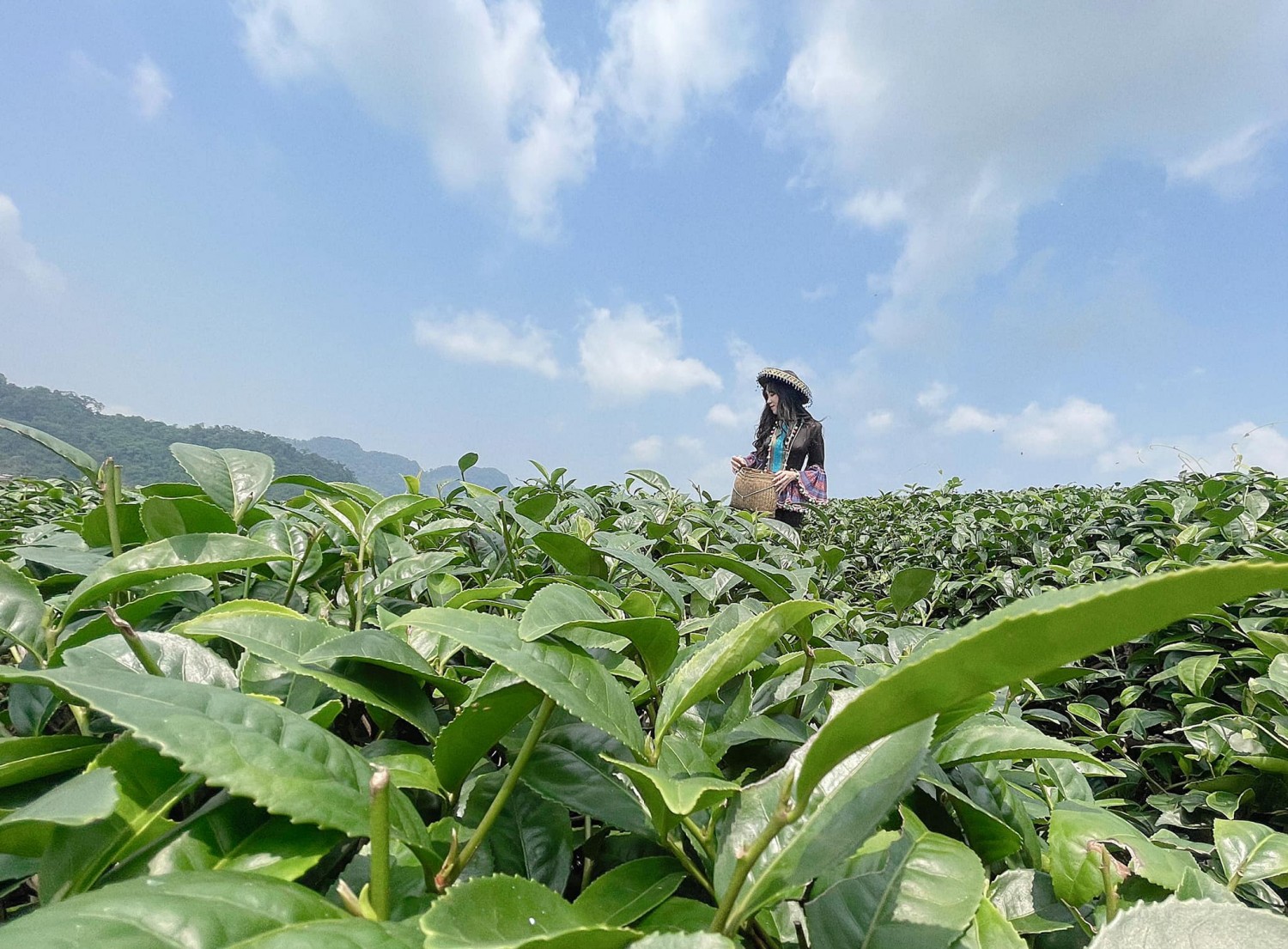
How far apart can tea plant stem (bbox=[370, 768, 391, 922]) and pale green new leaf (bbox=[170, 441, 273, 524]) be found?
33.9 inches

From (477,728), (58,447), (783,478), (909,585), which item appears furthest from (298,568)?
(783,478)

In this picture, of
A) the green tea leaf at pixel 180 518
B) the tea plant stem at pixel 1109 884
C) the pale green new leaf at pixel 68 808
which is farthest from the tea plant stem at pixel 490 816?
the green tea leaf at pixel 180 518

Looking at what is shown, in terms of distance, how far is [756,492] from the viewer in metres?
6.60

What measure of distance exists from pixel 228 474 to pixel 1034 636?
124 cm

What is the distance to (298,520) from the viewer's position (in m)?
1.28

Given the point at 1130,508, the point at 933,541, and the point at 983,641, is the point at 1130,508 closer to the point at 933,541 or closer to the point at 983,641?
the point at 933,541

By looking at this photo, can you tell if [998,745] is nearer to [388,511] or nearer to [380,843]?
[380,843]

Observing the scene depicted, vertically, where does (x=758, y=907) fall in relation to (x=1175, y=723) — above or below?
below

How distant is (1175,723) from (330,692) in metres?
2.53

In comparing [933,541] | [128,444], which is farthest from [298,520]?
[128,444]

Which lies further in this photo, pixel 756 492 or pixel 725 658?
pixel 756 492

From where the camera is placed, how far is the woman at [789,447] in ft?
23.7

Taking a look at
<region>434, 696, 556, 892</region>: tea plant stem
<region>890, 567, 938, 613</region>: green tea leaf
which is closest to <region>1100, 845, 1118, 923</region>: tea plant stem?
<region>434, 696, 556, 892</region>: tea plant stem

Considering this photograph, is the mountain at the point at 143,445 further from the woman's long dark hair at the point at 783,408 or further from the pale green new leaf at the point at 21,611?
the pale green new leaf at the point at 21,611
